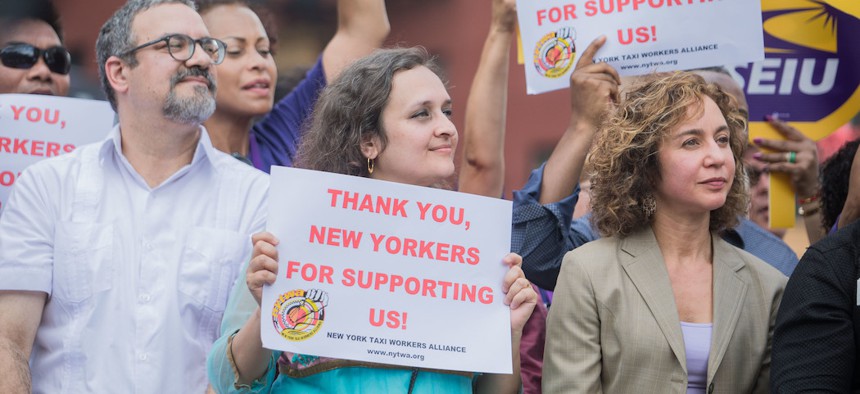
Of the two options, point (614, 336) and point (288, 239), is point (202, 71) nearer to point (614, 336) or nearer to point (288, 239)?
point (288, 239)

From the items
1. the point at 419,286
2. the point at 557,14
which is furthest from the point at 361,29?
the point at 419,286

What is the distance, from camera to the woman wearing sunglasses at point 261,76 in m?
4.72

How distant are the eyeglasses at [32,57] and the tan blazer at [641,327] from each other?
250 centimetres

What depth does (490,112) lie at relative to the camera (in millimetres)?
4629

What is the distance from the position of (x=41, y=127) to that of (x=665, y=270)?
2355mm

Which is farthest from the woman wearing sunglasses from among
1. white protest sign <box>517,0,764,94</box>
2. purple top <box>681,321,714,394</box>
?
purple top <box>681,321,714,394</box>

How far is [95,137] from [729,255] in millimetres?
2324

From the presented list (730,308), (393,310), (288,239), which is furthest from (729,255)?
(288,239)

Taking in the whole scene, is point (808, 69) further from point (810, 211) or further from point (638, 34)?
point (638, 34)

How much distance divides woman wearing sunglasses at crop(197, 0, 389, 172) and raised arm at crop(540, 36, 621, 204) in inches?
44.1

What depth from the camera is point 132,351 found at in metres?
3.54

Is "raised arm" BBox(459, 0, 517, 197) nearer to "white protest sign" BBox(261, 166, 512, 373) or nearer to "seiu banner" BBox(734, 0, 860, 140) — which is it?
"seiu banner" BBox(734, 0, 860, 140)

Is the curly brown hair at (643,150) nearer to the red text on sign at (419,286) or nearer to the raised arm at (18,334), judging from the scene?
the red text on sign at (419,286)

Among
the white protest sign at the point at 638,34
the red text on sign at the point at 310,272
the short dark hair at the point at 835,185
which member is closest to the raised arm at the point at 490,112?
the white protest sign at the point at 638,34
